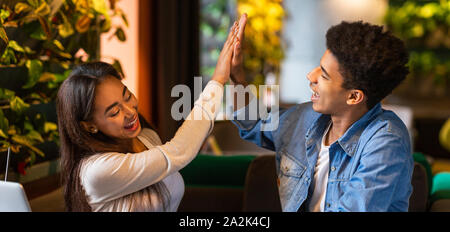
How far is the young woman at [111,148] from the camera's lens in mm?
1284

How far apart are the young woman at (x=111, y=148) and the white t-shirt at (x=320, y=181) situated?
34 cm

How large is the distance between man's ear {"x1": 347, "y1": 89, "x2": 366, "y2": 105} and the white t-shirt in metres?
0.16

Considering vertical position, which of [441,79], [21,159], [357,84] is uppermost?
[357,84]

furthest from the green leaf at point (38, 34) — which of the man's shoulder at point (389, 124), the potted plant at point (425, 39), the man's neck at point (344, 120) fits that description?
the potted plant at point (425, 39)

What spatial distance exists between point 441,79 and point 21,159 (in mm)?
4668

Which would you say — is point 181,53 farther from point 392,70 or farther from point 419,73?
point 419,73

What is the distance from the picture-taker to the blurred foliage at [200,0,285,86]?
411cm

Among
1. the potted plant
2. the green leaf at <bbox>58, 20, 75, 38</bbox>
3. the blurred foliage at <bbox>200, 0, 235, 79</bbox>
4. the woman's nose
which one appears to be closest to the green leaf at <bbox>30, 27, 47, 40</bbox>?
the green leaf at <bbox>58, 20, 75, 38</bbox>

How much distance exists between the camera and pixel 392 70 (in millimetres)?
1305

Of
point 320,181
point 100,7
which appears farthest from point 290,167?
point 100,7

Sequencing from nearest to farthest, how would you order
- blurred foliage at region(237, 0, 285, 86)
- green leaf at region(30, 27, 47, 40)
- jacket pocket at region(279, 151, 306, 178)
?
1. jacket pocket at region(279, 151, 306, 178)
2. green leaf at region(30, 27, 47, 40)
3. blurred foliage at region(237, 0, 285, 86)

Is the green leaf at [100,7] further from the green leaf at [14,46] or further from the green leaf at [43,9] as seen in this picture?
the green leaf at [14,46]

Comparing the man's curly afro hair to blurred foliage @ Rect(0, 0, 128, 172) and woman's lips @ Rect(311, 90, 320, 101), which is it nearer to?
woman's lips @ Rect(311, 90, 320, 101)
